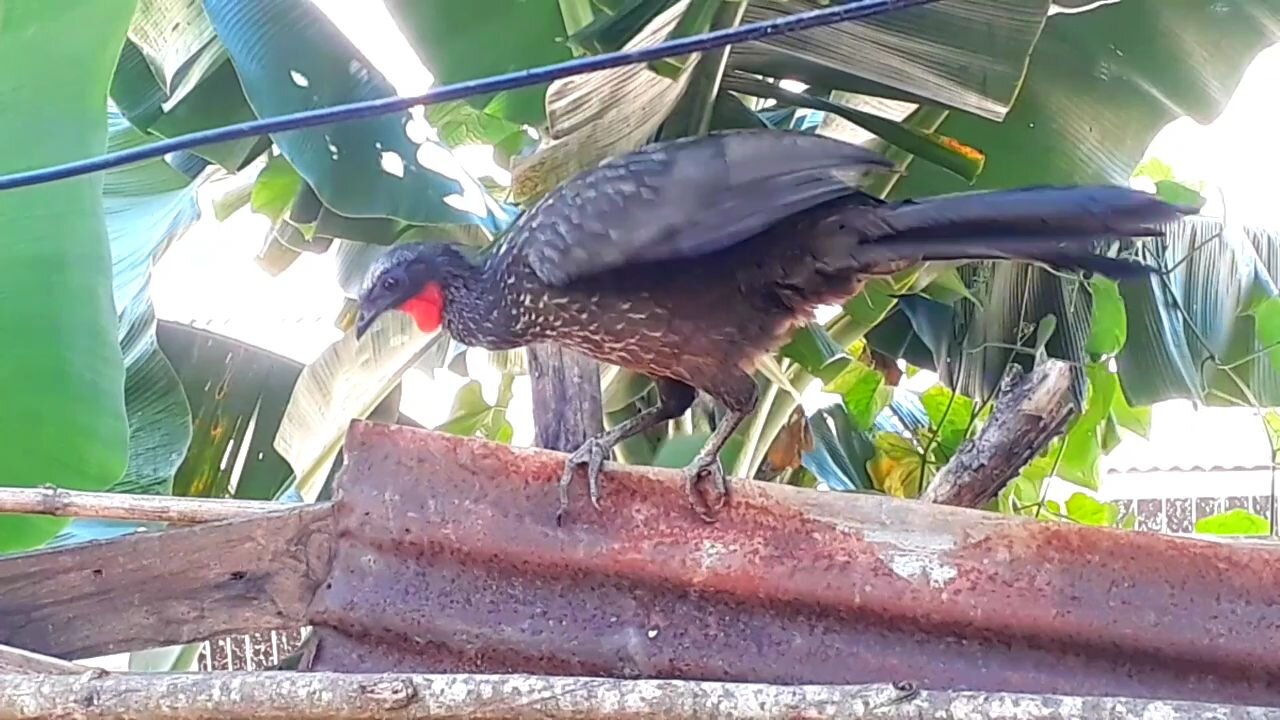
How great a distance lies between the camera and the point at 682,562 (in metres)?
0.96

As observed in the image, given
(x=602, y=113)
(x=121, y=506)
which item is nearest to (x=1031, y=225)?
(x=602, y=113)

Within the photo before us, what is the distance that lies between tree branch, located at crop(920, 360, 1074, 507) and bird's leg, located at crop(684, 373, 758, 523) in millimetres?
257

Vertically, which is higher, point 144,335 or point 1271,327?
point 144,335

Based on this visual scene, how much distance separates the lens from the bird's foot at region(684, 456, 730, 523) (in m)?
1.02

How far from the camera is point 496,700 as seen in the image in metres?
0.65

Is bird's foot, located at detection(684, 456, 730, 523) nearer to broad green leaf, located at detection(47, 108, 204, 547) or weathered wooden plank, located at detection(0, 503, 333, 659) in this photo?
weathered wooden plank, located at detection(0, 503, 333, 659)

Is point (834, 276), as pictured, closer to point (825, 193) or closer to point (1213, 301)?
point (825, 193)

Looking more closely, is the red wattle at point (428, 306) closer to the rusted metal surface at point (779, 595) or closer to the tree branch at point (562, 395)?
the tree branch at point (562, 395)

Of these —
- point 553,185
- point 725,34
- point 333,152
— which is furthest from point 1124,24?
point 333,152

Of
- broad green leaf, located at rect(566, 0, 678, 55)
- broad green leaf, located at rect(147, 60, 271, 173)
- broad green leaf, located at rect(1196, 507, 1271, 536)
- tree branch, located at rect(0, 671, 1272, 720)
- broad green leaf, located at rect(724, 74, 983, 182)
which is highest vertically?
broad green leaf, located at rect(147, 60, 271, 173)

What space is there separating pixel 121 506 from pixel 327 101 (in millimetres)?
788

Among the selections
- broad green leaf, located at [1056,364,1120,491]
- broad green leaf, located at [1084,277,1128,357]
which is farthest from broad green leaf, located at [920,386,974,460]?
broad green leaf, located at [1084,277,1128,357]

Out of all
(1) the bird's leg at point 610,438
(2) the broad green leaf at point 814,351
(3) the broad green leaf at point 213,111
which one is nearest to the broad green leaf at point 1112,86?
(2) the broad green leaf at point 814,351

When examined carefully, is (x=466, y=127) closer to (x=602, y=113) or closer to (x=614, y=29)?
(x=602, y=113)
